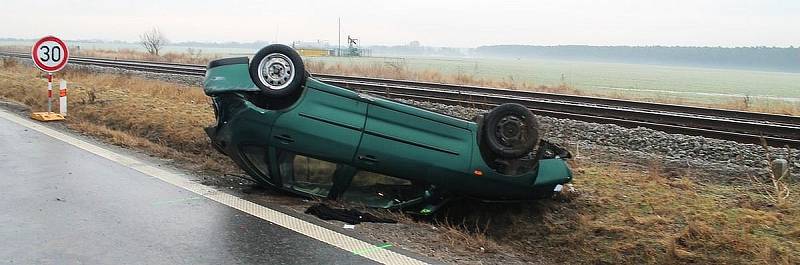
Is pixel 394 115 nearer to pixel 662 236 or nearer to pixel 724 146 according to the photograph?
pixel 662 236

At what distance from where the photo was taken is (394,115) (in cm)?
546

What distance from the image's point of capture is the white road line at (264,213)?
434 centimetres

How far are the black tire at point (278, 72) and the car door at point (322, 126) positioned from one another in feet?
0.41

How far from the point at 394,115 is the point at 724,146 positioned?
23.7 feet

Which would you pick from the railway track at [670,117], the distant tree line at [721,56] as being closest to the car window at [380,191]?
the railway track at [670,117]

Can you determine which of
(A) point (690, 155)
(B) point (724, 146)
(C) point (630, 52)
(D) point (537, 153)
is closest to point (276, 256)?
(D) point (537, 153)

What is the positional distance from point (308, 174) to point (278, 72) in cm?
92

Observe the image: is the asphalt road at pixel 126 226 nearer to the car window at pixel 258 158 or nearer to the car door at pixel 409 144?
the car window at pixel 258 158

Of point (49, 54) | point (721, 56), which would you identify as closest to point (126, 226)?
point (49, 54)

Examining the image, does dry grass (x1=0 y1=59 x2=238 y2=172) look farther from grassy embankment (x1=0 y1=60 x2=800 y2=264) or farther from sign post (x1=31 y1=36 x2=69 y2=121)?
sign post (x1=31 y1=36 x2=69 y2=121)

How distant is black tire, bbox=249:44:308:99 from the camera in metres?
5.30

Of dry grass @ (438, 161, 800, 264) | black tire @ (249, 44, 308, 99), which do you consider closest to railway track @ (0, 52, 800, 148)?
dry grass @ (438, 161, 800, 264)

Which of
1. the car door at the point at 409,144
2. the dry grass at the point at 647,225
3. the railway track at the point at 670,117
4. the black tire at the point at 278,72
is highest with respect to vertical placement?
the black tire at the point at 278,72

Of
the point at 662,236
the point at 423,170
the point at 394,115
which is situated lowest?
the point at 662,236
